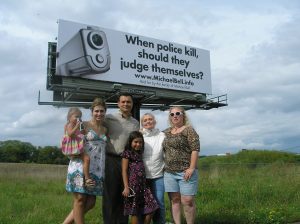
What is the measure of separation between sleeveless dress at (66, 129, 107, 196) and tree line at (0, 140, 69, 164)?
4529 centimetres

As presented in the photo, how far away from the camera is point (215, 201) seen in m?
8.60

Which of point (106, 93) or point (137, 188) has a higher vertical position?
point (106, 93)

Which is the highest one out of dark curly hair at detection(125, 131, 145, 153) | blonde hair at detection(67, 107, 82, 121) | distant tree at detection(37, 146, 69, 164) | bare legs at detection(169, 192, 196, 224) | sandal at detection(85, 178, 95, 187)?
distant tree at detection(37, 146, 69, 164)

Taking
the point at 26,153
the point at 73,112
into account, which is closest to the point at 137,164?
the point at 73,112

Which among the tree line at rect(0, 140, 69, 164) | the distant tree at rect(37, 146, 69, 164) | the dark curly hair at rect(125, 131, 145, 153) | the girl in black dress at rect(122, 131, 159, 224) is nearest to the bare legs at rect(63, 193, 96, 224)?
the girl in black dress at rect(122, 131, 159, 224)

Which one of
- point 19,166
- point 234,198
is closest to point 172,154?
point 234,198

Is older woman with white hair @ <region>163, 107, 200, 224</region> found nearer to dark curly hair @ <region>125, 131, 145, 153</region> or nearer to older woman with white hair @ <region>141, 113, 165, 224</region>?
older woman with white hair @ <region>141, 113, 165, 224</region>

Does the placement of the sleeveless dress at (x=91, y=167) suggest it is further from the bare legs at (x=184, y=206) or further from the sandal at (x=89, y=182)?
the bare legs at (x=184, y=206)

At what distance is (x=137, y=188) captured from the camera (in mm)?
5195

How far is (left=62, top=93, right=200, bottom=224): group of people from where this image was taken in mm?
4996

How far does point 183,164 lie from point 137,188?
0.63 meters

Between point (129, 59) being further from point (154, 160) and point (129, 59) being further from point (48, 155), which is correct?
point (48, 155)

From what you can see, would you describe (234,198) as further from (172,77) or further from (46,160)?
(46,160)

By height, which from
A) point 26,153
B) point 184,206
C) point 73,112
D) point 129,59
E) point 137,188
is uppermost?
point 129,59
